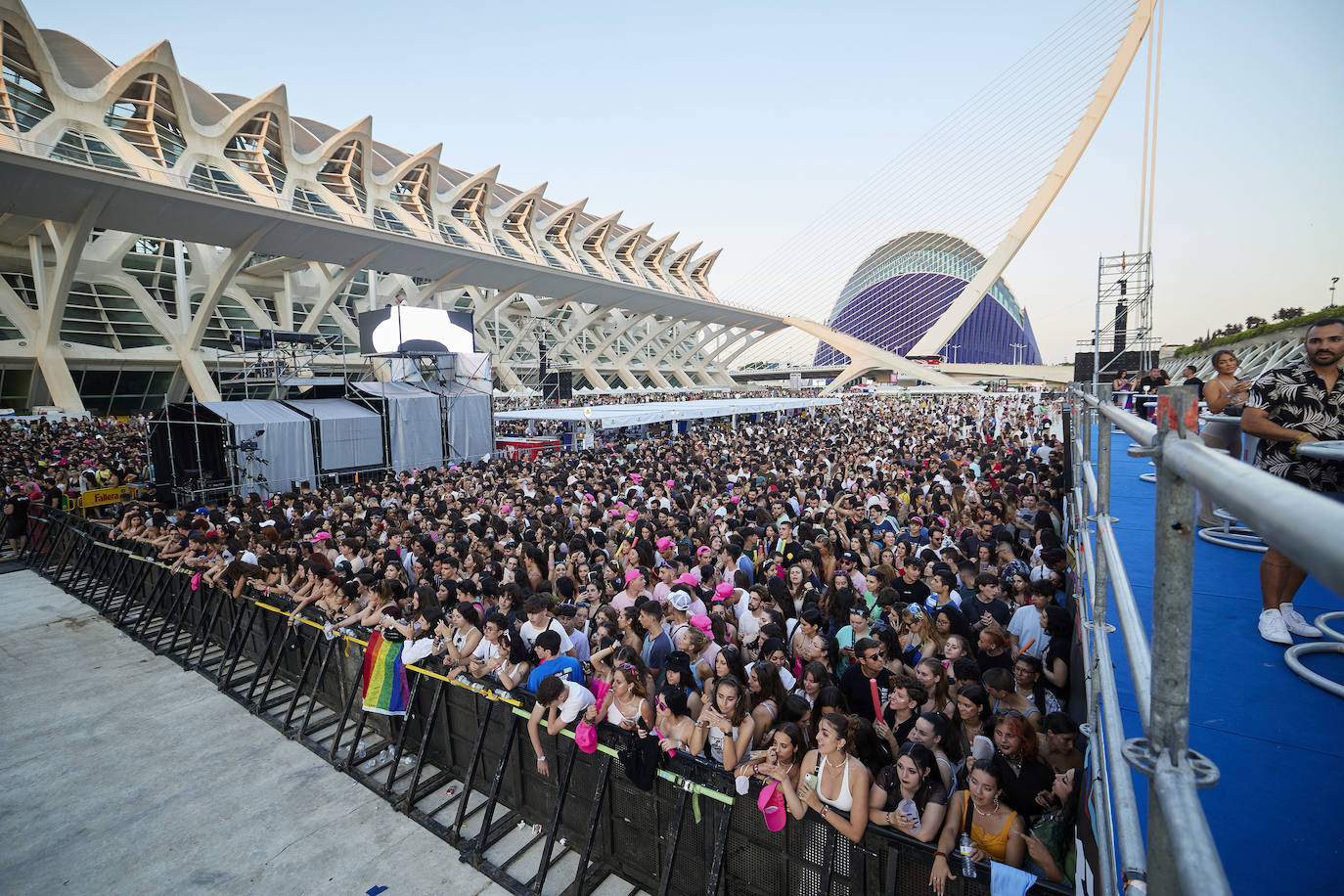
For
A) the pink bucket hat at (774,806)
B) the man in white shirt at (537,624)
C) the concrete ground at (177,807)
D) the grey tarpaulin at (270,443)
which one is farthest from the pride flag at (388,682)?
the grey tarpaulin at (270,443)

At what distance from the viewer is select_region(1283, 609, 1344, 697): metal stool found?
275 cm

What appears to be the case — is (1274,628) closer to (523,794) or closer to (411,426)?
(523,794)

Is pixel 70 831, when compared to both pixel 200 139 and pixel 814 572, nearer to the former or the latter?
pixel 814 572

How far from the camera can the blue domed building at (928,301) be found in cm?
8988

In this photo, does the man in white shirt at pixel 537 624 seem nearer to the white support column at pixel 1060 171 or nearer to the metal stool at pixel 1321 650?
the metal stool at pixel 1321 650

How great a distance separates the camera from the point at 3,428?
990 inches

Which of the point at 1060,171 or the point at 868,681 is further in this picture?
the point at 1060,171

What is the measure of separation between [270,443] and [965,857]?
20.1 meters

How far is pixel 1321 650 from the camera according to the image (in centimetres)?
308

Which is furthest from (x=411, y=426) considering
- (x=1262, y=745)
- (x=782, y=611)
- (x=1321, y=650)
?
(x=1262, y=745)

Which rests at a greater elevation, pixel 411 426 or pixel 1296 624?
pixel 411 426

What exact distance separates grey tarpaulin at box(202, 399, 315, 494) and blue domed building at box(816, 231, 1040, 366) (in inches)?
3262

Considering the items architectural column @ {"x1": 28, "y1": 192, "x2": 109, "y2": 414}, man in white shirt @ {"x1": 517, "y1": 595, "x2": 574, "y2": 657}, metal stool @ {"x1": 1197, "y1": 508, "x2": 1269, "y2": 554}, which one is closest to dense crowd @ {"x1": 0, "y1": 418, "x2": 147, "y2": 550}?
architectural column @ {"x1": 28, "y1": 192, "x2": 109, "y2": 414}

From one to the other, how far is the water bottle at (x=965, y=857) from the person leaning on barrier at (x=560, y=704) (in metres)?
2.48
